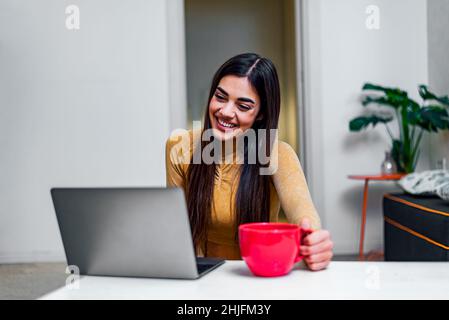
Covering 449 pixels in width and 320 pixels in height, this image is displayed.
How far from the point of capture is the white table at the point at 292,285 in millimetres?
717

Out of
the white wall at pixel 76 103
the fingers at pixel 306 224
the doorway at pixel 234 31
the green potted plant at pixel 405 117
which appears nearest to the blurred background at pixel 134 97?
the white wall at pixel 76 103

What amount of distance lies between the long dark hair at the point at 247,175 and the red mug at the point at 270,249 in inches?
17.4

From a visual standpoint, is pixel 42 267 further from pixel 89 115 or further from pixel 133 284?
pixel 133 284

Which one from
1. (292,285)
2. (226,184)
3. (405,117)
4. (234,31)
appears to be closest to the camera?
(292,285)

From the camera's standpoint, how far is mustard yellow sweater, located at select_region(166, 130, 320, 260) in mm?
1198

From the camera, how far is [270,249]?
0.81 meters

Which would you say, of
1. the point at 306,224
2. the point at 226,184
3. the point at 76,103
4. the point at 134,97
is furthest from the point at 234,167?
the point at 76,103

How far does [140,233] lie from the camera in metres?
0.79

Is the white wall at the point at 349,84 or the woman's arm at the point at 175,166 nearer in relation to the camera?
the woman's arm at the point at 175,166

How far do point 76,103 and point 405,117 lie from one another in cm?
227

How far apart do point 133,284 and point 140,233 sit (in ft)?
0.28

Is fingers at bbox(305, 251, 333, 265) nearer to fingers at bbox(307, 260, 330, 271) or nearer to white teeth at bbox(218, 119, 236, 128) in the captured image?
fingers at bbox(307, 260, 330, 271)

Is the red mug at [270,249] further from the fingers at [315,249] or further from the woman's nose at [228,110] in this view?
the woman's nose at [228,110]

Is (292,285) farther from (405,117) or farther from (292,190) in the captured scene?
(405,117)
